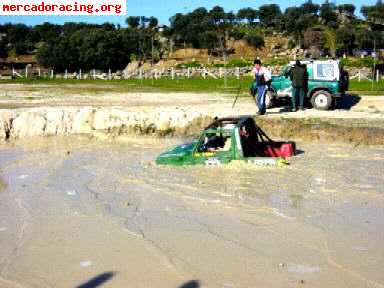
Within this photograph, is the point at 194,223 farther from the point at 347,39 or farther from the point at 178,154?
the point at 347,39

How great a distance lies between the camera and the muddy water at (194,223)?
741 centimetres

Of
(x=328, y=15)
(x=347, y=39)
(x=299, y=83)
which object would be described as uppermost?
(x=328, y=15)

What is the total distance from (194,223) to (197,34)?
83198mm

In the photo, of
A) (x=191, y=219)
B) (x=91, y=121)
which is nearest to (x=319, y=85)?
(x=91, y=121)

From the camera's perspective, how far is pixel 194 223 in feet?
31.9

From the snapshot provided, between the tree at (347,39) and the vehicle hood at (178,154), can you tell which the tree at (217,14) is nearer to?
the tree at (347,39)

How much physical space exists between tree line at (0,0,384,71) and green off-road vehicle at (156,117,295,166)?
43389 mm

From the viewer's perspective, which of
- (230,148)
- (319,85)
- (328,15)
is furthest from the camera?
(328,15)

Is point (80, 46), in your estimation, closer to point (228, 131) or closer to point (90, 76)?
point (90, 76)

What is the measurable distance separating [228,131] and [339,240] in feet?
16.0

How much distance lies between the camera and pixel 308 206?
34.9 feet

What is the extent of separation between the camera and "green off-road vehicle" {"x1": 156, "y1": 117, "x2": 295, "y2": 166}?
13.3 m

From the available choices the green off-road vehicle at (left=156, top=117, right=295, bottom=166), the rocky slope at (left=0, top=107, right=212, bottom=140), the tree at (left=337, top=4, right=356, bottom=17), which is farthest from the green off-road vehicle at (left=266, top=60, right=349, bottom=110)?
the tree at (left=337, top=4, right=356, bottom=17)

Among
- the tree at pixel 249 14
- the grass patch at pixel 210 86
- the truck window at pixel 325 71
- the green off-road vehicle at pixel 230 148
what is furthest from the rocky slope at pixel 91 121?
the tree at pixel 249 14
